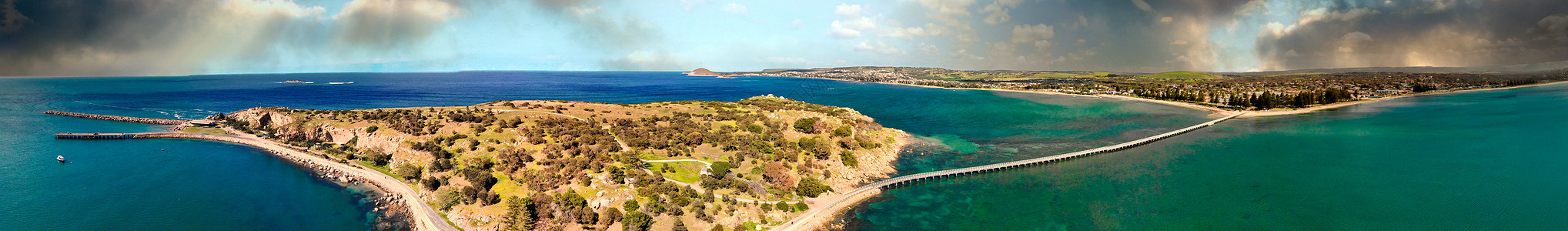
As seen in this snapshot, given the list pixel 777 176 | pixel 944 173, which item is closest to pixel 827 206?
pixel 777 176

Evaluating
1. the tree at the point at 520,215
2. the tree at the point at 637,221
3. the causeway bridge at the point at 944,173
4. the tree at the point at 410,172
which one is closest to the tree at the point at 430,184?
the tree at the point at 410,172

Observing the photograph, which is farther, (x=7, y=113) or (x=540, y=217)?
(x=7, y=113)

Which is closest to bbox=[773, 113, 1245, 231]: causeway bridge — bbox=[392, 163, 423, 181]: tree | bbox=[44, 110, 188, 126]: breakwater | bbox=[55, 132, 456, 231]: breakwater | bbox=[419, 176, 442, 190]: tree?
bbox=[55, 132, 456, 231]: breakwater

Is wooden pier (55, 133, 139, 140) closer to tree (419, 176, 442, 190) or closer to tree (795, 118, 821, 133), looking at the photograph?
tree (419, 176, 442, 190)

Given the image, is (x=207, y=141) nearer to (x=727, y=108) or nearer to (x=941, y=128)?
(x=727, y=108)

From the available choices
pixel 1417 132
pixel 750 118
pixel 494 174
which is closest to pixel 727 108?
pixel 750 118

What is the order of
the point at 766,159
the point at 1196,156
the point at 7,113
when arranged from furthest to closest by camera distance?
the point at 7,113
the point at 1196,156
the point at 766,159
